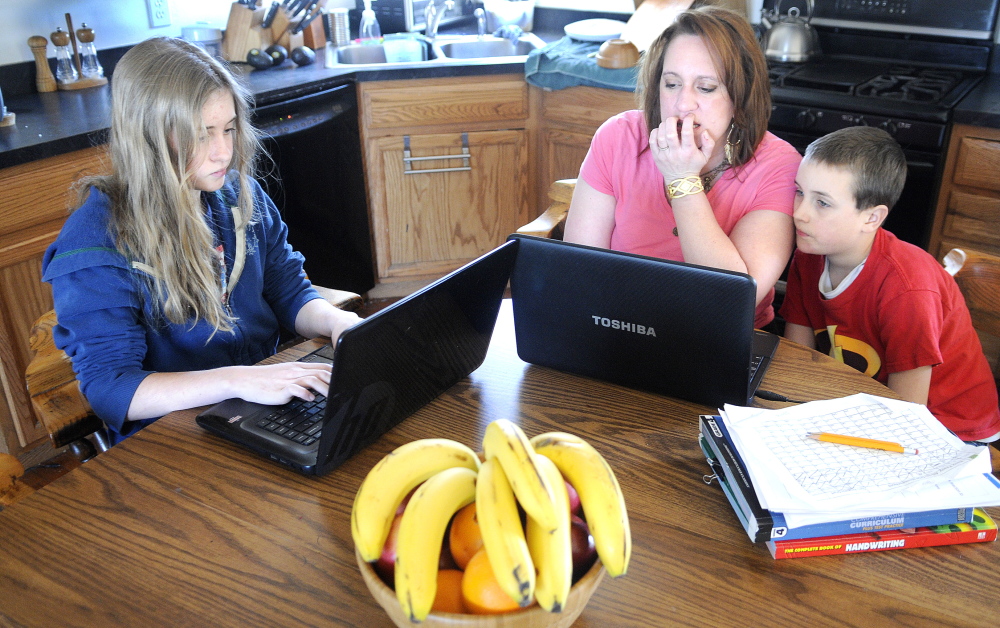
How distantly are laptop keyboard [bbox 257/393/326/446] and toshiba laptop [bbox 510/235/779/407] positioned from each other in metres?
0.31

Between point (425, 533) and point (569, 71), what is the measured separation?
2471 mm

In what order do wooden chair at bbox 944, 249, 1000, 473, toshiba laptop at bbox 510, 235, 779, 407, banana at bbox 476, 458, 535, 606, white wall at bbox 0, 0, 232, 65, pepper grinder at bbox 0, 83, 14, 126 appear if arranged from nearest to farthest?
banana at bbox 476, 458, 535, 606, toshiba laptop at bbox 510, 235, 779, 407, wooden chair at bbox 944, 249, 1000, 473, pepper grinder at bbox 0, 83, 14, 126, white wall at bbox 0, 0, 232, 65

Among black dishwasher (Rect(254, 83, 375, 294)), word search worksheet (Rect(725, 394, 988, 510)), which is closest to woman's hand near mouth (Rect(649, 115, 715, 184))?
word search worksheet (Rect(725, 394, 988, 510))

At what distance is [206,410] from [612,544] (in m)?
0.67

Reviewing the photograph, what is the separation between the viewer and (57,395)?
1.24 m

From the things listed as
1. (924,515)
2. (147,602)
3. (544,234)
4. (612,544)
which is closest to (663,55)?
(544,234)

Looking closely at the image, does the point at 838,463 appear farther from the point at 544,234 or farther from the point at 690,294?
the point at 544,234

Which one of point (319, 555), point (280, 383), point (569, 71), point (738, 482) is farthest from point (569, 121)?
point (319, 555)

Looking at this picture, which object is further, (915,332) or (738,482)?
(915,332)

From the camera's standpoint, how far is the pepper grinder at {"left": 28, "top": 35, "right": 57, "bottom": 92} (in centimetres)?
245

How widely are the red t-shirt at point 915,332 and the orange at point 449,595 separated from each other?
41.5 inches

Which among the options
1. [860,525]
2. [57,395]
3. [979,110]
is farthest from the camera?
[979,110]

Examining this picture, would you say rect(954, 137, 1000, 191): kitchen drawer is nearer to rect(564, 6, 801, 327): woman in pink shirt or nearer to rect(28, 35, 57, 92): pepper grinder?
rect(564, 6, 801, 327): woman in pink shirt

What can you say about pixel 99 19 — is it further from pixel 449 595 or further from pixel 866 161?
pixel 449 595
